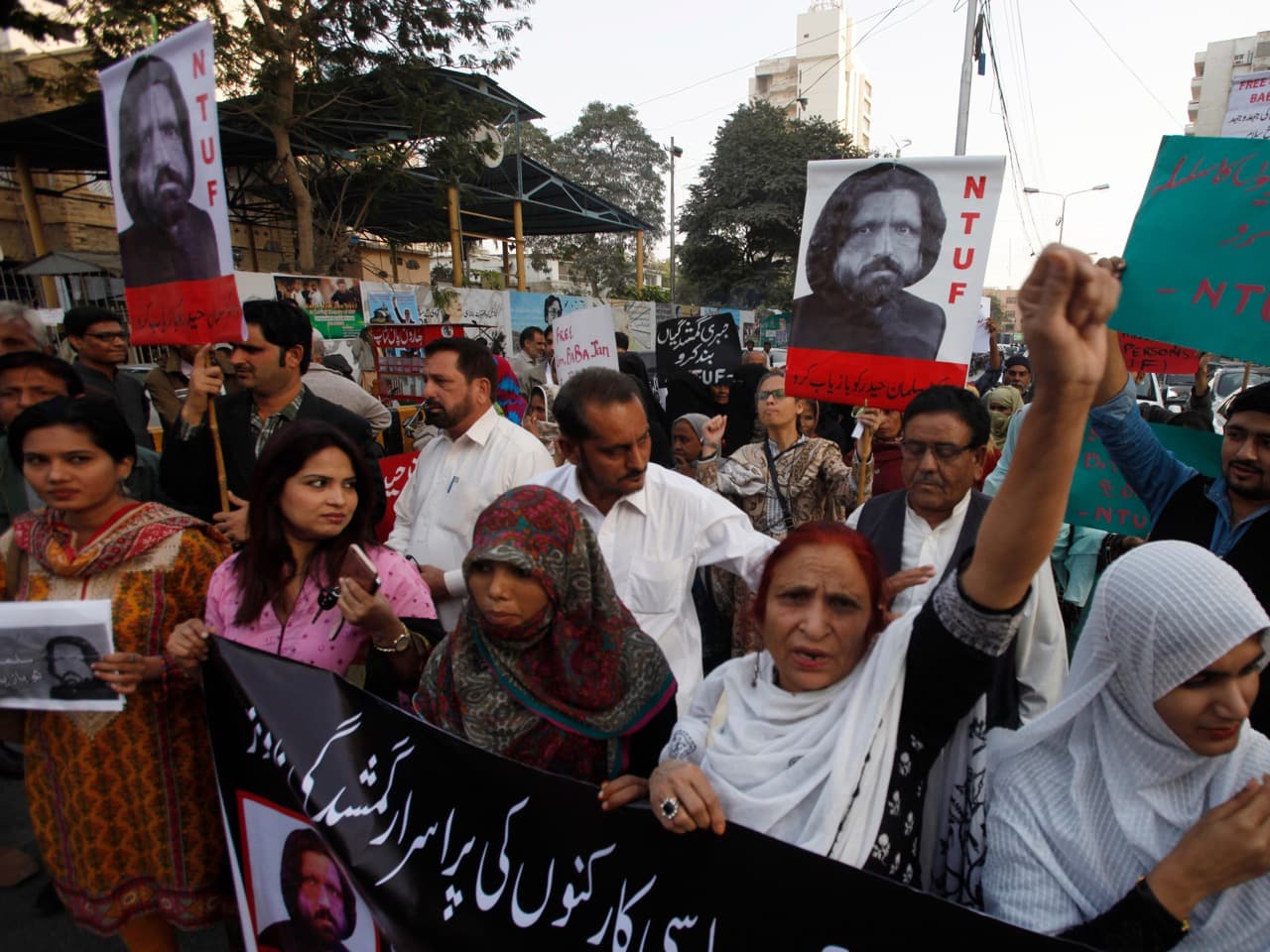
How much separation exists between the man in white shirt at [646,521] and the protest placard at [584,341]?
3277 mm

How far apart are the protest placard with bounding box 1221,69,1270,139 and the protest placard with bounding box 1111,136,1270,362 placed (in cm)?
392

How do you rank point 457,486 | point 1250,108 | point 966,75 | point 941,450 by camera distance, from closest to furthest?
point 941,450 < point 457,486 < point 1250,108 < point 966,75

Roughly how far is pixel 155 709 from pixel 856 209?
2.96 meters

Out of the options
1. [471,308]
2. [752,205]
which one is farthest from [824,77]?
[471,308]

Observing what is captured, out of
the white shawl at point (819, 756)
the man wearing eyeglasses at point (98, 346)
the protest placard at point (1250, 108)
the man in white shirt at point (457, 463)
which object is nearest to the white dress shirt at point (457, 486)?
the man in white shirt at point (457, 463)

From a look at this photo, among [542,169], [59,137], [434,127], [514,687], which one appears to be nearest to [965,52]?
[434,127]

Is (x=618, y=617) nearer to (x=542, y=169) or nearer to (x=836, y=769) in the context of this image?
(x=836, y=769)

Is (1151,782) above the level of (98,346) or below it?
below

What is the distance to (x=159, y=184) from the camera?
9.35 ft

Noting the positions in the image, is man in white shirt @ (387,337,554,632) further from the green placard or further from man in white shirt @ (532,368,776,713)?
the green placard

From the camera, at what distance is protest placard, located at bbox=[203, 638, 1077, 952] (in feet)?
4.00

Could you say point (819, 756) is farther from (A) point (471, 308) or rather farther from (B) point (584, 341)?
(A) point (471, 308)

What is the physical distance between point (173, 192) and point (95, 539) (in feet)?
4.92

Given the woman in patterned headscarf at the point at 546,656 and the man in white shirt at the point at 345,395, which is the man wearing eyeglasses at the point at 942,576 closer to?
the woman in patterned headscarf at the point at 546,656
